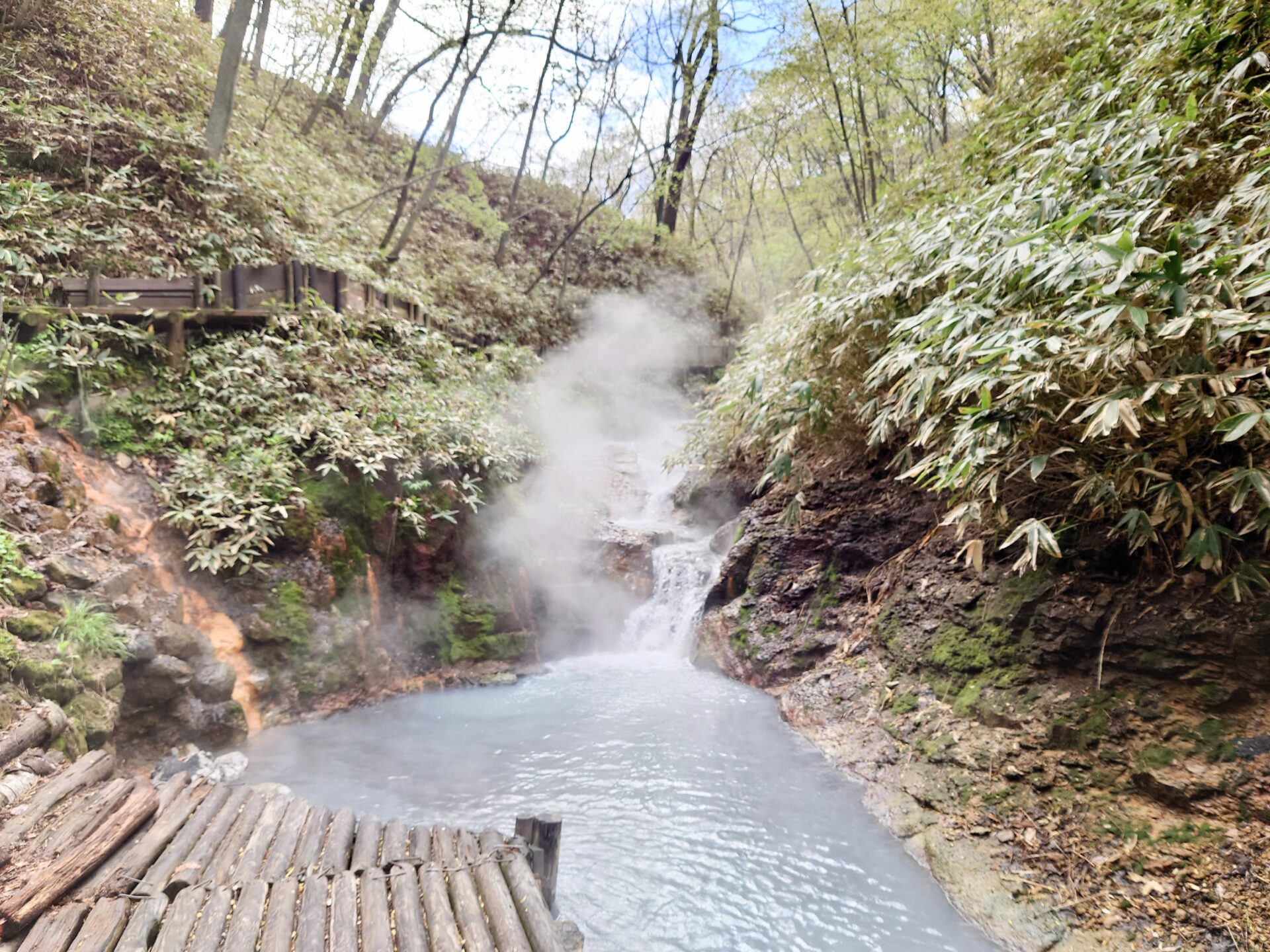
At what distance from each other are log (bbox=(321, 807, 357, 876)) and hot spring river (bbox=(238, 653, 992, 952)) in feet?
3.31

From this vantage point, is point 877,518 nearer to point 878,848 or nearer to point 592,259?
point 878,848

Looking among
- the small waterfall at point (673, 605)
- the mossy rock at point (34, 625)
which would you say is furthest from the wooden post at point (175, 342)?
the small waterfall at point (673, 605)

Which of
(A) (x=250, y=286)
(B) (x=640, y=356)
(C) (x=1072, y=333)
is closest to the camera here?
(C) (x=1072, y=333)

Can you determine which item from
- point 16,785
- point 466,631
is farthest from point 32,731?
point 466,631

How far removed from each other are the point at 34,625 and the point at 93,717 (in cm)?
73

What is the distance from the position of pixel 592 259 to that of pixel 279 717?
15.1 meters

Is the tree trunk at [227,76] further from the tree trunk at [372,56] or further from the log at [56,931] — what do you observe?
the log at [56,931]

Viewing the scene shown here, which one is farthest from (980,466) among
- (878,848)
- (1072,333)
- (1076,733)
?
(878,848)

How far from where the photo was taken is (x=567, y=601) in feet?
27.9

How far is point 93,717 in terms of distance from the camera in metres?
3.96

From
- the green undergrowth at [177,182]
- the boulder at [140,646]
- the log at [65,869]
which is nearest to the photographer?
the log at [65,869]

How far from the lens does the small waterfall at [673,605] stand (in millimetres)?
8352

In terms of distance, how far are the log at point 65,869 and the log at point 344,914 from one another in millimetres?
1049

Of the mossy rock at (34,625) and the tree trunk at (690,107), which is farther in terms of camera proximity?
the tree trunk at (690,107)
